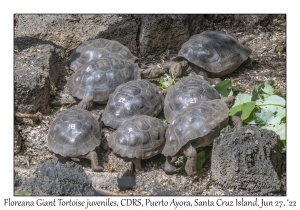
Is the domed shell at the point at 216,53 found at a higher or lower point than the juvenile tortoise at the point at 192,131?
higher

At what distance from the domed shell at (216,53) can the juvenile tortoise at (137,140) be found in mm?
1734

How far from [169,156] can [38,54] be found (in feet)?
8.18

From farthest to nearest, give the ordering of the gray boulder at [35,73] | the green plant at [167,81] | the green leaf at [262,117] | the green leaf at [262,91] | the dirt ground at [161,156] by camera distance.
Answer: the green plant at [167,81], the gray boulder at [35,73], the green leaf at [262,91], the green leaf at [262,117], the dirt ground at [161,156]

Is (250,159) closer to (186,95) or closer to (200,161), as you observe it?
(200,161)

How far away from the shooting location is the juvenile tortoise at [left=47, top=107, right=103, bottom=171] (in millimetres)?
6055

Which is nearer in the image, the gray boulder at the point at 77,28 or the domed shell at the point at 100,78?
the domed shell at the point at 100,78

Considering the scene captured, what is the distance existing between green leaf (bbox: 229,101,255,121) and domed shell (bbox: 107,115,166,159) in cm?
77

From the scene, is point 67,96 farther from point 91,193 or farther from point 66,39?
point 91,193

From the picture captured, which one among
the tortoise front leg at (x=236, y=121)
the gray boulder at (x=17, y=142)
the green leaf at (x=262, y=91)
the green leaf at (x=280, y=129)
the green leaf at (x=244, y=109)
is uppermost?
the green leaf at (x=262, y=91)

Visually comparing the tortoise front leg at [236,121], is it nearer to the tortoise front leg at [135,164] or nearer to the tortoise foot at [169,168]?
the tortoise foot at [169,168]

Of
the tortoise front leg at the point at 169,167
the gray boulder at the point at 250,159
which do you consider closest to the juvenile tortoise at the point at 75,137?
the tortoise front leg at the point at 169,167

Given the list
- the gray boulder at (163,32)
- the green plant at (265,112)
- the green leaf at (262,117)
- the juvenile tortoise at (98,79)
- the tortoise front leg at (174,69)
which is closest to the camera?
the green plant at (265,112)

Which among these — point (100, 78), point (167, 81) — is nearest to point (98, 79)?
point (100, 78)

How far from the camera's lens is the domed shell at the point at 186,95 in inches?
254
